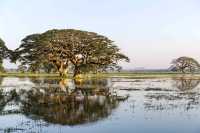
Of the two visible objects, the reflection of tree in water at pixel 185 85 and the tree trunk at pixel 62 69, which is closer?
the reflection of tree in water at pixel 185 85

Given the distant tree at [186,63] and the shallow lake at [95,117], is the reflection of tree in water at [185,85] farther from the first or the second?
the distant tree at [186,63]

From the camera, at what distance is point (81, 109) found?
23656 millimetres

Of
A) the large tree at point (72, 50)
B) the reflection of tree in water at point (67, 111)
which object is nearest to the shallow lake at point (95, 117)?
the reflection of tree in water at point (67, 111)

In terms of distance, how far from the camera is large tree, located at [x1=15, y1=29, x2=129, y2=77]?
67.2 meters

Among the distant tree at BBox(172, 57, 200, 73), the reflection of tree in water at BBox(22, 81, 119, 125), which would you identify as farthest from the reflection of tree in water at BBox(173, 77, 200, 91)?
the distant tree at BBox(172, 57, 200, 73)

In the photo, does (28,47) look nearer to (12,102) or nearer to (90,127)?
(12,102)

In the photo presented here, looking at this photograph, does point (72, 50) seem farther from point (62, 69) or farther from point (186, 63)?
point (186, 63)

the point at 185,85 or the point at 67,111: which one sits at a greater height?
the point at 185,85

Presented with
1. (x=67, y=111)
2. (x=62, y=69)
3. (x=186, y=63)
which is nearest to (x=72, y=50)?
(x=62, y=69)

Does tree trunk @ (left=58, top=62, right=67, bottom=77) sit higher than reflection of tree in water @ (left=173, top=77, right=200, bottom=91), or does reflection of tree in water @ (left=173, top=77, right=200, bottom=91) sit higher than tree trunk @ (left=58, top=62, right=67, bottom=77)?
tree trunk @ (left=58, top=62, right=67, bottom=77)

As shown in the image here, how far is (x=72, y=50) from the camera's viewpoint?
68.4m

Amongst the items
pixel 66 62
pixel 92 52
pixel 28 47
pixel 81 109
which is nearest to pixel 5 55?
pixel 28 47

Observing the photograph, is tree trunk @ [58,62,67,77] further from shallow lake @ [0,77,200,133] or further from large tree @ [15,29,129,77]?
shallow lake @ [0,77,200,133]

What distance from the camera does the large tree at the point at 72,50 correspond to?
67250 mm
